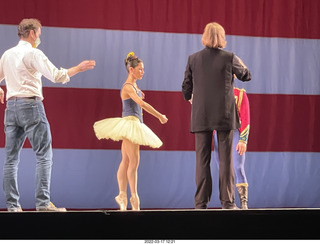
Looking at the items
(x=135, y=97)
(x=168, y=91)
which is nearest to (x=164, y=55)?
(x=168, y=91)

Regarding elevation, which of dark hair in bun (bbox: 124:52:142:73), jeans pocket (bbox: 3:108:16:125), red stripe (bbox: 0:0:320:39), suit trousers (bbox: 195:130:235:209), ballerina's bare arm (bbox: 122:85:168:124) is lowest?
suit trousers (bbox: 195:130:235:209)

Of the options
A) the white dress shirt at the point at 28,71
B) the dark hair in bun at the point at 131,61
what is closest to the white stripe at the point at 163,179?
the dark hair in bun at the point at 131,61

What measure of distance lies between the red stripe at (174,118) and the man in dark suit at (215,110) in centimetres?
110

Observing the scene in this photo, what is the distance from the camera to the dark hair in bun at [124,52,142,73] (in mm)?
4207

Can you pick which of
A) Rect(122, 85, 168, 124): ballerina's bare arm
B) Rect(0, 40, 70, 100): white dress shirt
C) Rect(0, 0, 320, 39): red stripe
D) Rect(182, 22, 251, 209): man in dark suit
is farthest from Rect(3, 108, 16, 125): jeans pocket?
Rect(0, 0, 320, 39): red stripe

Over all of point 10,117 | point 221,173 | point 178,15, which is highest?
point 178,15

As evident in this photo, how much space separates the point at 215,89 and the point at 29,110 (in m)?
1.14

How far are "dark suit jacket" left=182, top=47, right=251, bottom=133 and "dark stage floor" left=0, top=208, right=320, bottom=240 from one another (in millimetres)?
672

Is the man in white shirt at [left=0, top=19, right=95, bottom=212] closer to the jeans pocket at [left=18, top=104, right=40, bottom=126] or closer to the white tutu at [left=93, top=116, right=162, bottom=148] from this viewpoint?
the jeans pocket at [left=18, top=104, right=40, bottom=126]

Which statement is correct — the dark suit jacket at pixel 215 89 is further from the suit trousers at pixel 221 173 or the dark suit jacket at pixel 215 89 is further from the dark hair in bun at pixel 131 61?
the dark hair in bun at pixel 131 61

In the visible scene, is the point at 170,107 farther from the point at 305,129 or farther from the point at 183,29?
the point at 305,129

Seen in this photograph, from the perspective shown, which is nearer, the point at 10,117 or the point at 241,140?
the point at 10,117

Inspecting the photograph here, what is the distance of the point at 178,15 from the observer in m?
4.60

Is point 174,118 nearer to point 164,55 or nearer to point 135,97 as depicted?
point 164,55
